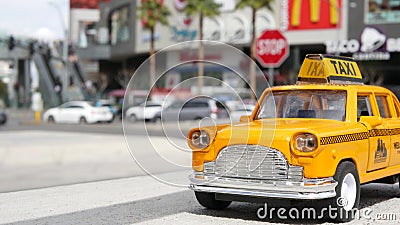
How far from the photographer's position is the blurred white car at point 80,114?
4469 centimetres

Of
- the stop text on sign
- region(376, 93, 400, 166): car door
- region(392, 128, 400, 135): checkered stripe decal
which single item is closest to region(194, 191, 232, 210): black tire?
region(376, 93, 400, 166): car door

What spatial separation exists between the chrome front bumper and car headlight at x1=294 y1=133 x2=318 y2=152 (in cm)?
38

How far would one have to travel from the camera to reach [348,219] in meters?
8.14

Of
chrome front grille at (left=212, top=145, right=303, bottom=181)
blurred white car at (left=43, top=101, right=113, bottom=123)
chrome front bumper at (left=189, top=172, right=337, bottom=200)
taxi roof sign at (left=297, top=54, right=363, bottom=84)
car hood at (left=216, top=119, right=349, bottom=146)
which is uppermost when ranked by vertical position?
taxi roof sign at (left=297, top=54, right=363, bottom=84)

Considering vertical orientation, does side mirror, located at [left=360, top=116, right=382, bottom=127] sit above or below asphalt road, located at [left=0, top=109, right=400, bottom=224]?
above

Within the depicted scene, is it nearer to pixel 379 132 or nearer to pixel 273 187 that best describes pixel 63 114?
pixel 379 132

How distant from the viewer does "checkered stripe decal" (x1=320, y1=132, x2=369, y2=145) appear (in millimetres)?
7723

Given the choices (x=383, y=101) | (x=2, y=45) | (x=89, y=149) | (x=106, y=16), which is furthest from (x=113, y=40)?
(x=383, y=101)

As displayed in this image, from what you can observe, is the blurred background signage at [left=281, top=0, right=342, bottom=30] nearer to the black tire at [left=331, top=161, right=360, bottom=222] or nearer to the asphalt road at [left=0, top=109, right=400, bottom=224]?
the asphalt road at [left=0, top=109, right=400, bottom=224]

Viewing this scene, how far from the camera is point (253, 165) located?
7.90 meters

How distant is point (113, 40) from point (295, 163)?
282 ft

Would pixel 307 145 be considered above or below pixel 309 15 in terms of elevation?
below

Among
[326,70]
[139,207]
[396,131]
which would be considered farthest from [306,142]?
[139,207]

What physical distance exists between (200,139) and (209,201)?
40.0 inches
